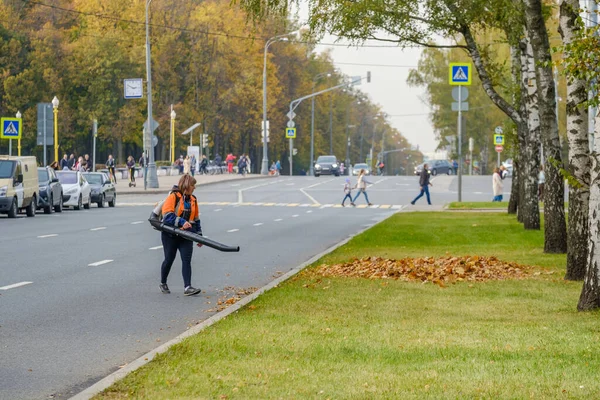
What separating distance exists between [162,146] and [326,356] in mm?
92938

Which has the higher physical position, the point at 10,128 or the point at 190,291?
the point at 10,128

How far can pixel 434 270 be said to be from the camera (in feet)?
53.9

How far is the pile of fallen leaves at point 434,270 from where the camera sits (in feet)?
52.2

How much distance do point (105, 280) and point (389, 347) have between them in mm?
8015

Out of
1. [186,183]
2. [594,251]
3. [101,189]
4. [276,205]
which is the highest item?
[186,183]

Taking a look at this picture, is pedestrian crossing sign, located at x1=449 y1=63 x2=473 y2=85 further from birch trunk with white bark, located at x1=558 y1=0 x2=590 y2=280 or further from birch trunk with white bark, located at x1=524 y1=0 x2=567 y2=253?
birch trunk with white bark, located at x1=558 y1=0 x2=590 y2=280

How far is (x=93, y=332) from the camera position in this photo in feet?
37.7

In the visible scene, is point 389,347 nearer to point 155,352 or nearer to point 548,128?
point 155,352

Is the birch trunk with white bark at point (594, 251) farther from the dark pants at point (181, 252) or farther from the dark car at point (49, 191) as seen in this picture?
the dark car at point (49, 191)

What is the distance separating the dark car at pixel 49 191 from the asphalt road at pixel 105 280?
4.17 feet

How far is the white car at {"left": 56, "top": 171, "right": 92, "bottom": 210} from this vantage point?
4422 centimetres

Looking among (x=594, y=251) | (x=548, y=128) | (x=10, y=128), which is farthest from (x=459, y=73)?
(x=594, y=251)

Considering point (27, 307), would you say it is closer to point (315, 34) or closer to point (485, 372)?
point (485, 372)

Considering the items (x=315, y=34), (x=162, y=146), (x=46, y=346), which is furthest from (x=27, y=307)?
(x=162, y=146)
